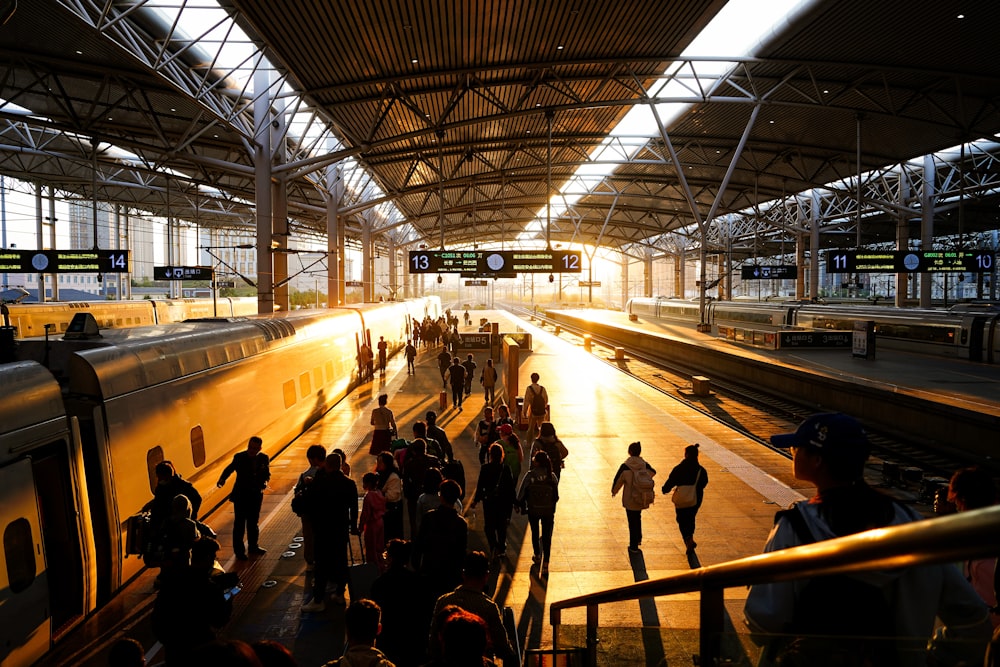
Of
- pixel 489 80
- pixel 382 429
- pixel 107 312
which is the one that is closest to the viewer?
pixel 382 429

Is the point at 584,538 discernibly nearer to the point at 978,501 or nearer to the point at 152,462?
the point at 152,462

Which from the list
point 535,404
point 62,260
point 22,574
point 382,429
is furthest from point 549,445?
point 62,260

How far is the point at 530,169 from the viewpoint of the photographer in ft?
128

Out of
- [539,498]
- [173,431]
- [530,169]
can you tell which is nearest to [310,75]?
[173,431]

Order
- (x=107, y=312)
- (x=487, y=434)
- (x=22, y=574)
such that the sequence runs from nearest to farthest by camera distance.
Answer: (x=22, y=574)
(x=487, y=434)
(x=107, y=312)

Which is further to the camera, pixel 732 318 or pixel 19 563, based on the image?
pixel 732 318

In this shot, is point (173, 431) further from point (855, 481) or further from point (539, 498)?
point (855, 481)

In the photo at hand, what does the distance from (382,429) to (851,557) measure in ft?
31.6

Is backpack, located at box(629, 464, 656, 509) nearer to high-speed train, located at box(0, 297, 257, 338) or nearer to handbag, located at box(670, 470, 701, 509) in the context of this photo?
handbag, located at box(670, 470, 701, 509)

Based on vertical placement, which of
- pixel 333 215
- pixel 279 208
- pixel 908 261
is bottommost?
pixel 908 261

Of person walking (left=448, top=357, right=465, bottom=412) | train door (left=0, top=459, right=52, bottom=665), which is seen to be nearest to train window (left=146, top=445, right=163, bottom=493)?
train door (left=0, top=459, right=52, bottom=665)

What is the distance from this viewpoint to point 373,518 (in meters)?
6.73

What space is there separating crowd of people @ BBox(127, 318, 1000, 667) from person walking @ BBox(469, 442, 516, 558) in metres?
0.02

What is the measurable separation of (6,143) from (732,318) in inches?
1578
